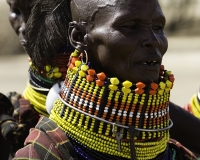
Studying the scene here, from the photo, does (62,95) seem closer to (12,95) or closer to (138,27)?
(138,27)

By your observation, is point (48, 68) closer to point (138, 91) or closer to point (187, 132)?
point (187, 132)

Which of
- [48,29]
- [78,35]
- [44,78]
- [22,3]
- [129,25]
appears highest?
[129,25]

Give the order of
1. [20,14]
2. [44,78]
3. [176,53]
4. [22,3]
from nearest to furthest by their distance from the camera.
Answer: [44,78], [22,3], [20,14], [176,53]

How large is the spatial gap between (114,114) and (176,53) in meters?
12.8

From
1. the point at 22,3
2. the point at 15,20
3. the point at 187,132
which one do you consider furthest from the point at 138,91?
the point at 15,20

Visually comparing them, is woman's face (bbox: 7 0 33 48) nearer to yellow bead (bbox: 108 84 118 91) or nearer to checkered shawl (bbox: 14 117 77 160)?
checkered shawl (bbox: 14 117 77 160)

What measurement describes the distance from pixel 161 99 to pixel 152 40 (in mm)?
287

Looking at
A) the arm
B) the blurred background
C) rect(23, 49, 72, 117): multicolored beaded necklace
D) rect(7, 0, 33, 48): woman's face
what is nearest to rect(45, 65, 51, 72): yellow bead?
rect(23, 49, 72, 117): multicolored beaded necklace

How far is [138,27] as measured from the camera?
2.86 meters

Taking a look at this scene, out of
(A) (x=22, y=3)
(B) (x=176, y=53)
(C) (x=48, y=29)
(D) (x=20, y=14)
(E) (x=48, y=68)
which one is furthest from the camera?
(B) (x=176, y=53)

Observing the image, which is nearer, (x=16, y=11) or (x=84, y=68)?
(x=84, y=68)

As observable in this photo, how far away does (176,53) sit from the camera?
50.7 feet

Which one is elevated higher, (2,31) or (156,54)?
(156,54)

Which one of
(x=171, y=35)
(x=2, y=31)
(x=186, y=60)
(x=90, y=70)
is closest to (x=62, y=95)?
(x=90, y=70)
